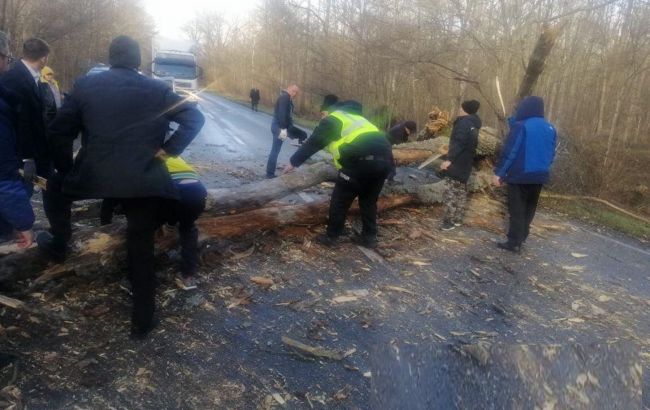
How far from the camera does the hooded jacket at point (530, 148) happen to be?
587cm

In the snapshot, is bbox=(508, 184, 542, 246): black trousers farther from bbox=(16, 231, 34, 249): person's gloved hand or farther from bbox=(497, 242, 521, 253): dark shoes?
bbox=(16, 231, 34, 249): person's gloved hand

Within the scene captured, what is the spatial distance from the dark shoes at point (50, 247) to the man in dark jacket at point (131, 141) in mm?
854

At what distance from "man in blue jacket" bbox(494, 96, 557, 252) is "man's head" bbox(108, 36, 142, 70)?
180 inches

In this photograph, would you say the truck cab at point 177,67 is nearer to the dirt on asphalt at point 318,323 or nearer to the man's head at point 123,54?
the dirt on asphalt at point 318,323

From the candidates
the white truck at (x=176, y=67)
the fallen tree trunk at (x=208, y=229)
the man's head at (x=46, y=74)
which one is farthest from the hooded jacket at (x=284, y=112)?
the white truck at (x=176, y=67)

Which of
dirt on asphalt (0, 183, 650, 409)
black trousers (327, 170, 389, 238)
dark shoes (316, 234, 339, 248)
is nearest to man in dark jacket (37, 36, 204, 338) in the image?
dirt on asphalt (0, 183, 650, 409)

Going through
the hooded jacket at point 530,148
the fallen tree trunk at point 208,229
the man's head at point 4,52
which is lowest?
the fallen tree trunk at point 208,229

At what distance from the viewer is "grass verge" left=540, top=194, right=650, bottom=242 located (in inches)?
350

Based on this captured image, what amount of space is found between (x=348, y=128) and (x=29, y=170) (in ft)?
9.90

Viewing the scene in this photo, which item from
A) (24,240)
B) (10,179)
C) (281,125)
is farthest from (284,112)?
(10,179)

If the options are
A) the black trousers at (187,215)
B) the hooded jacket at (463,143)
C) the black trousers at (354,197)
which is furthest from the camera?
the hooded jacket at (463,143)

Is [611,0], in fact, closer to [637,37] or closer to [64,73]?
[637,37]

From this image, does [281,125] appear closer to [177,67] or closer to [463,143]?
[463,143]

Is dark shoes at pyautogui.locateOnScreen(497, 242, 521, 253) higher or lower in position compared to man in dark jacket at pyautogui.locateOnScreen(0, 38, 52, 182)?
lower
